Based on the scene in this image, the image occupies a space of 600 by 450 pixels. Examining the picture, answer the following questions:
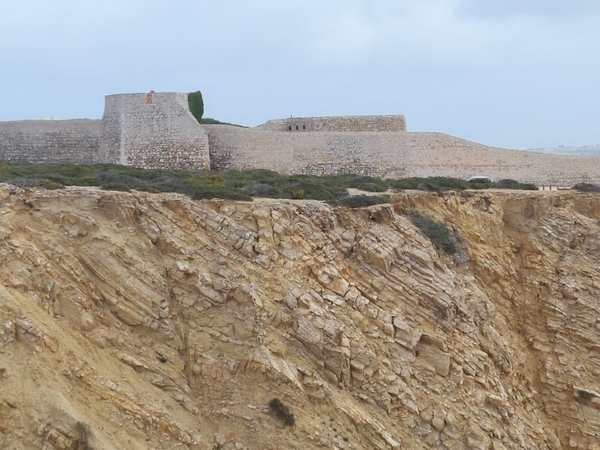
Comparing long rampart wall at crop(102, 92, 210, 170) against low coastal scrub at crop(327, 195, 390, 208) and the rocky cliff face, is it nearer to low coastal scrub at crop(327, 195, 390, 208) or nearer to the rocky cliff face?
low coastal scrub at crop(327, 195, 390, 208)

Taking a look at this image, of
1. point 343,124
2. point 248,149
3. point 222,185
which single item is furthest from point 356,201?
point 343,124

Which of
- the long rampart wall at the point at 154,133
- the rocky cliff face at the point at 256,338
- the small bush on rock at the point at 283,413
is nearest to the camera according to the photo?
the rocky cliff face at the point at 256,338

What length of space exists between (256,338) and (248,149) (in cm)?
1329

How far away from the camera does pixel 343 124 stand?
2380 cm

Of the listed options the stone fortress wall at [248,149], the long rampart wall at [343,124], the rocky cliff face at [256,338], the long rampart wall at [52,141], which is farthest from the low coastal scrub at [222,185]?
the long rampart wall at [343,124]

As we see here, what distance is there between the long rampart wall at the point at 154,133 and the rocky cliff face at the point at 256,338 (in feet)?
32.5

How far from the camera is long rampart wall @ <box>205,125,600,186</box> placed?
21453 millimetres

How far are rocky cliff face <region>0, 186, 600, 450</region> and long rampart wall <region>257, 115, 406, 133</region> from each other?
37.4 feet

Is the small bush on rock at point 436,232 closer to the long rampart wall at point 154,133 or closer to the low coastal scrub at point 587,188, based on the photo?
the low coastal scrub at point 587,188

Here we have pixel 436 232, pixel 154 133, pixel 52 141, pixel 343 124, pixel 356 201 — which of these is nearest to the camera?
pixel 356 201

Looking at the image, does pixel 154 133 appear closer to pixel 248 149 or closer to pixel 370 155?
pixel 248 149

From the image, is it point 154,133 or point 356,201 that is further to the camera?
point 154,133

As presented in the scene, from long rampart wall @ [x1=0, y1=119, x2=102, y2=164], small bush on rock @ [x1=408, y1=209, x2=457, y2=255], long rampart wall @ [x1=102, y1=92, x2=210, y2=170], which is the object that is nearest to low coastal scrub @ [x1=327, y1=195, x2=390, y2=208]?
small bush on rock @ [x1=408, y1=209, x2=457, y2=255]

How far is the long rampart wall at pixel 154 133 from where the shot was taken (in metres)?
21.0
